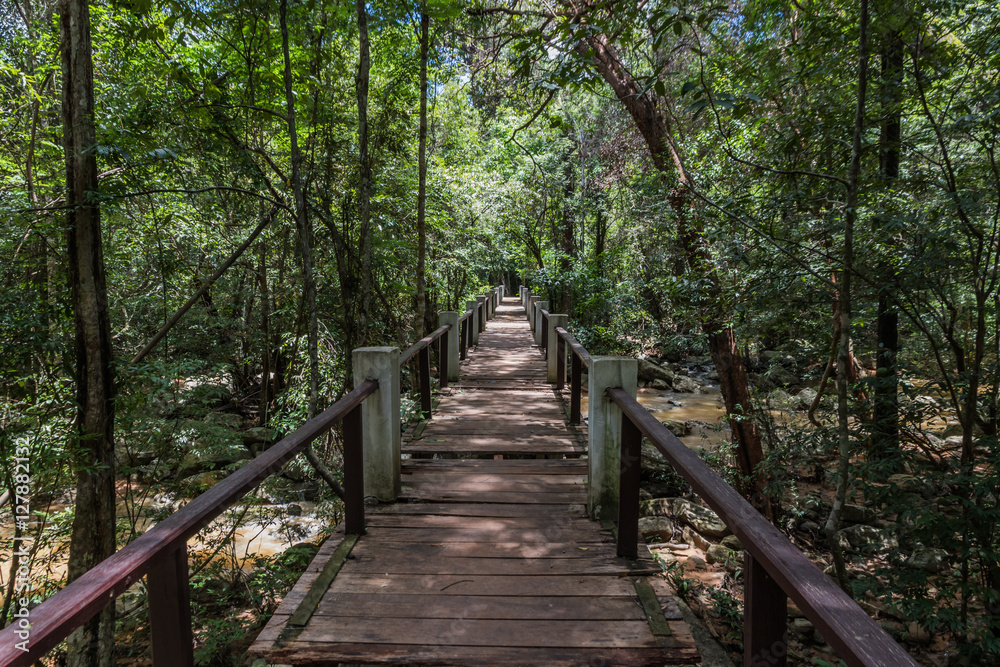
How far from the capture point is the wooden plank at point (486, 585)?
9.00 ft

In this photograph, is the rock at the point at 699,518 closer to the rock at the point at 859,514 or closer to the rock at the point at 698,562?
the rock at the point at 698,562

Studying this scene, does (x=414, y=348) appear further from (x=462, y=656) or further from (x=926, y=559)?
(x=926, y=559)

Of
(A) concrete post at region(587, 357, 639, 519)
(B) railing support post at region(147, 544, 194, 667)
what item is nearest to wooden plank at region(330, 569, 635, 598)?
(A) concrete post at region(587, 357, 639, 519)

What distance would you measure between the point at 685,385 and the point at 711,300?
30.2 feet

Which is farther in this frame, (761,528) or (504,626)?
(504,626)

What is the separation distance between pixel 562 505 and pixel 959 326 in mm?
5744

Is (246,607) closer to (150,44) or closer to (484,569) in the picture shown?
(484,569)

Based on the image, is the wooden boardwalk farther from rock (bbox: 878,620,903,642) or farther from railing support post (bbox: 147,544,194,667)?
rock (bbox: 878,620,903,642)

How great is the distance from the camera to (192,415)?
311 inches

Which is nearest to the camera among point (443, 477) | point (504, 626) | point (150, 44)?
point (504, 626)

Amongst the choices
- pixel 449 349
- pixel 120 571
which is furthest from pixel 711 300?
pixel 120 571

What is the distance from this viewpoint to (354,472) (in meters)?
3.24

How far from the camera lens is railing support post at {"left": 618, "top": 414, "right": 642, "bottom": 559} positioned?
2955 millimetres

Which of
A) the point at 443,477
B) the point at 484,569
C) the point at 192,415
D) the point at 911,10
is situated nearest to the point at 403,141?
the point at 192,415
